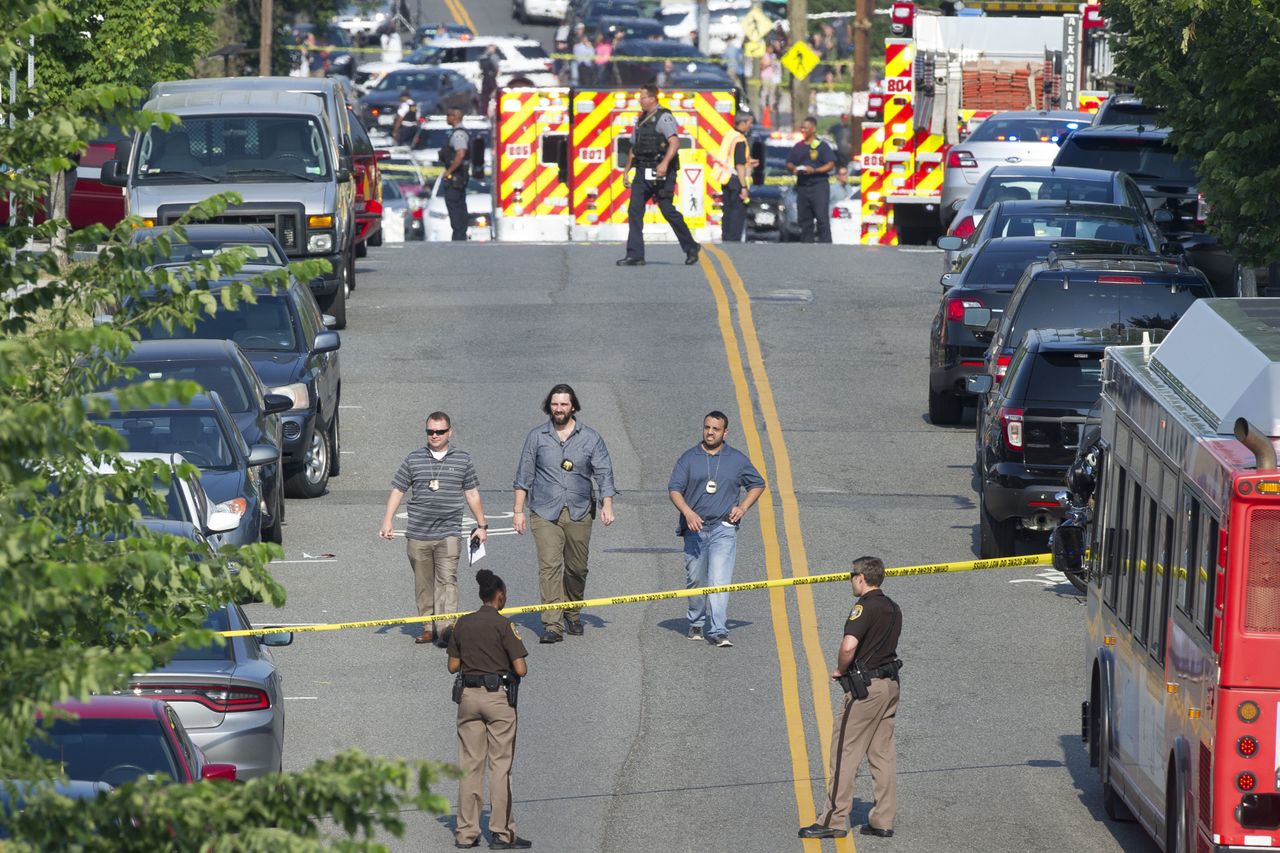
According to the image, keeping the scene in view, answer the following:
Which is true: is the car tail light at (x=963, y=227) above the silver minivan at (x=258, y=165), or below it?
below

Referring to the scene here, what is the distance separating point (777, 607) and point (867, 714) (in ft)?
16.7

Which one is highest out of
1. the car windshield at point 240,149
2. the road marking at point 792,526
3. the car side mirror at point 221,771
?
the car windshield at point 240,149

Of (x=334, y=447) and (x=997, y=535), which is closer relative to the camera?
(x=997, y=535)

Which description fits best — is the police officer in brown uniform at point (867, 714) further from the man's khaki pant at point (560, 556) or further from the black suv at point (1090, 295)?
the black suv at point (1090, 295)

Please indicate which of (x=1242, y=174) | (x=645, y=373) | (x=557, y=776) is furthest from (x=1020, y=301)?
(x=557, y=776)

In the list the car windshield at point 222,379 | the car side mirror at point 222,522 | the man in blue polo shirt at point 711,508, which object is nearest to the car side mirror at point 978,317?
the man in blue polo shirt at point 711,508

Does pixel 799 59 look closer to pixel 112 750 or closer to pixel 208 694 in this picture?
pixel 208 694

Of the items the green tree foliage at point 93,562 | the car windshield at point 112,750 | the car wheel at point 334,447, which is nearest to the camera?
the green tree foliage at point 93,562

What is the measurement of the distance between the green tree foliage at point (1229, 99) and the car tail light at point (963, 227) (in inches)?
257

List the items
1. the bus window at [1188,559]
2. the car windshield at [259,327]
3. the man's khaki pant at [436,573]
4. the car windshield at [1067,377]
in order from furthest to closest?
the car windshield at [259,327]
the car windshield at [1067,377]
the man's khaki pant at [436,573]
the bus window at [1188,559]

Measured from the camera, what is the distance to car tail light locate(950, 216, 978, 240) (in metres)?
26.2

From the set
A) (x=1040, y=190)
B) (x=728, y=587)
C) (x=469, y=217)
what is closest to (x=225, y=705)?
(x=728, y=587)

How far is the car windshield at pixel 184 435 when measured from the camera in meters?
16.4

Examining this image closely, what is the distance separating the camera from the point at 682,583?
55.7 feet
